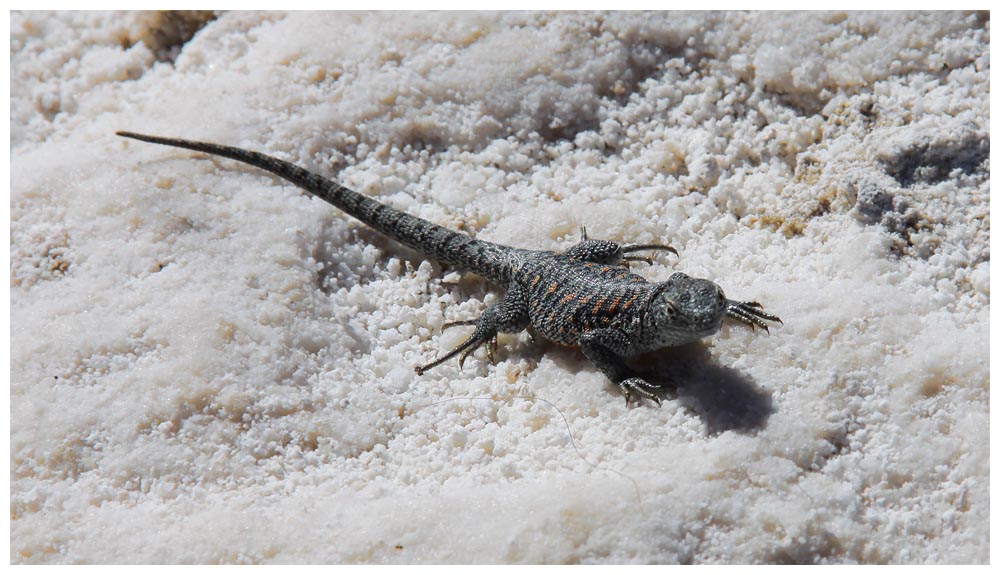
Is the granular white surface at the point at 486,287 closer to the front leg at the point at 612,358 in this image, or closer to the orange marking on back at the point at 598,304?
the front leg at the point at 612,358

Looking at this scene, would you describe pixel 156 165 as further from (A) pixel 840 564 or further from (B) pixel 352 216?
(A) pixel 840 564

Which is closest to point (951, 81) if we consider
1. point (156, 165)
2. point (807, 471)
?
point (807, 471)

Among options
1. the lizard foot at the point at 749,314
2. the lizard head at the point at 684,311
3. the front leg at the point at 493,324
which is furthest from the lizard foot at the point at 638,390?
the front leg at the point at 493,324

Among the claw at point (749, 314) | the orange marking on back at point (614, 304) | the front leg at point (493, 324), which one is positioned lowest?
the front leg at point (493, 324)

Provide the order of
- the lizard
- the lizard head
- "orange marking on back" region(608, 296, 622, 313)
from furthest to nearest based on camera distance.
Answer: "orange marking on back" region(608, 296, 622, 313) → the lizard → the lizard head

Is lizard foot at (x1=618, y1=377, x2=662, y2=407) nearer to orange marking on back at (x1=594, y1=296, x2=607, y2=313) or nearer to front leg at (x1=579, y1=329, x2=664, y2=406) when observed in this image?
front leg at (x1=579, y1=329, x2=664, y2=406)

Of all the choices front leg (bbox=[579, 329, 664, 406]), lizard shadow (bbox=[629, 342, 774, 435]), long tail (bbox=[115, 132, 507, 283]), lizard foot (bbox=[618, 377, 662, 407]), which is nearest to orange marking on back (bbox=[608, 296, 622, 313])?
front leg (bbox=[579, 329, 664, 406])

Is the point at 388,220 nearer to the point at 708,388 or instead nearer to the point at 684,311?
the point at 684,311

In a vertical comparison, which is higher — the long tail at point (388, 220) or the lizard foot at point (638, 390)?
the long tail at point (388, 220)
